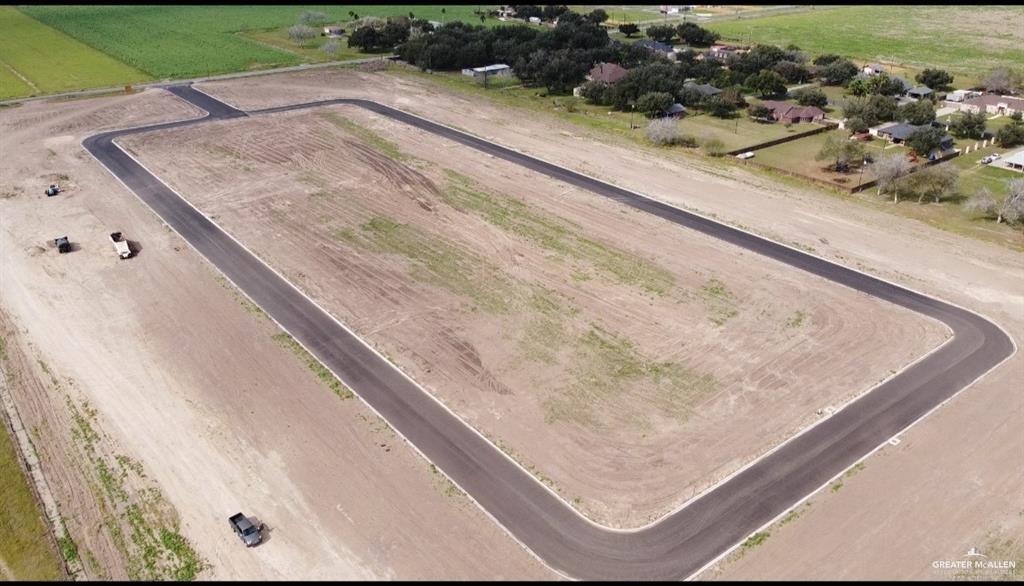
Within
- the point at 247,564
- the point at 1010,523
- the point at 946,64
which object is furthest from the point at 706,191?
the point at 946,64

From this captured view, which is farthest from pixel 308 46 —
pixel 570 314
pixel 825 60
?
pixel 570 314

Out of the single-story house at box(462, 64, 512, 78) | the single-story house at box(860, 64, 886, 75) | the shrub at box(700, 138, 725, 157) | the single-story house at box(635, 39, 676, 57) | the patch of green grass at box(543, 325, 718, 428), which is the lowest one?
the patch of green grass at box(543, 325, 718, 428)

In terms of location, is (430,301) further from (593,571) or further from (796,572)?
(796,572)

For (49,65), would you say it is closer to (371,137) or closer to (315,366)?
(371,137)

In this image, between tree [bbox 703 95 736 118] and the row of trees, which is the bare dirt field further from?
Answer: the row of trees

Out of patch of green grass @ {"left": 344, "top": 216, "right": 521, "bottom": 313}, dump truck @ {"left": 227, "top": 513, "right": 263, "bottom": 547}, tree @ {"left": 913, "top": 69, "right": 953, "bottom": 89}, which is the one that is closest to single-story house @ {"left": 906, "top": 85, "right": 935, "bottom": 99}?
tree @ {"left": 913, "top": 69, "right": 953, "bottom": 89}
